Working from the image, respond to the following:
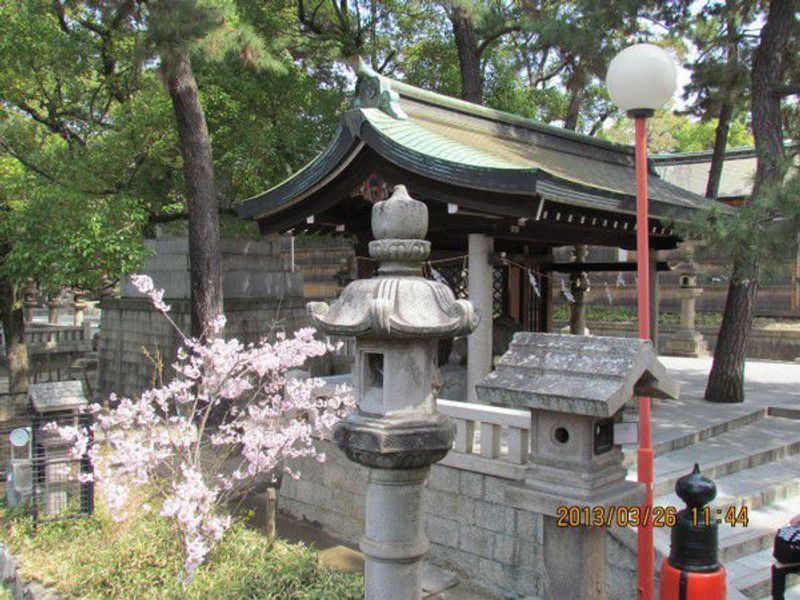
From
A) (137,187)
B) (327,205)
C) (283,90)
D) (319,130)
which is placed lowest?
(327,205)

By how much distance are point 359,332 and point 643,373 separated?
1732 millimetres

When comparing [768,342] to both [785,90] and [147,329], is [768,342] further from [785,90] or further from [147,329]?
[147,329]

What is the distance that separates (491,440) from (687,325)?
52.2 ft

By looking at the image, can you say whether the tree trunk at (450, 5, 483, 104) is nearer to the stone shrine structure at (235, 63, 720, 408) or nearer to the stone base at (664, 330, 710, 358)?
the stone shrine structure at (235, 63, 720, 408)

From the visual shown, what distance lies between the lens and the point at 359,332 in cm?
357

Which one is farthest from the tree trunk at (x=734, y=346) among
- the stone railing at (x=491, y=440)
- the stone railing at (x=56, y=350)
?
the stone railing at (x=56, y=350)

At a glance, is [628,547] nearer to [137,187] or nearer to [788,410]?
[788,410]

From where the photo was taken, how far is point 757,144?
35.3 ft

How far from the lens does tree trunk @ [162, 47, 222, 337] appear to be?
11.5m

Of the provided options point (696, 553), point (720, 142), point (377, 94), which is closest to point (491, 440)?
point (696, 553)

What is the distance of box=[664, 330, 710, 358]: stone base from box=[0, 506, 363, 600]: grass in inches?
663

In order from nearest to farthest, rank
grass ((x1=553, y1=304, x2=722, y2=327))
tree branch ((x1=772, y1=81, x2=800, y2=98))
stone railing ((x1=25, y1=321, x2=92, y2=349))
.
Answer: tree branch ((x1=772, y1=81, x2=800, y2=98)) → grass ((x1=553, y1=304, x2=722, y2=327)) → stone railing ((x1=25, y1=321, x2=92, y2=349))

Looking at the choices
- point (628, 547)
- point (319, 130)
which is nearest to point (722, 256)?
point (628, 547)

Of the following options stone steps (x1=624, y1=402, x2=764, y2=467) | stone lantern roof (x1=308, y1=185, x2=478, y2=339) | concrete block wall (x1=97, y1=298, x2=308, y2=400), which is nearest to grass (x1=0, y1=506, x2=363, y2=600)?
stone lantern roof (x1=308, y1=185, x2=478, y2=339)
